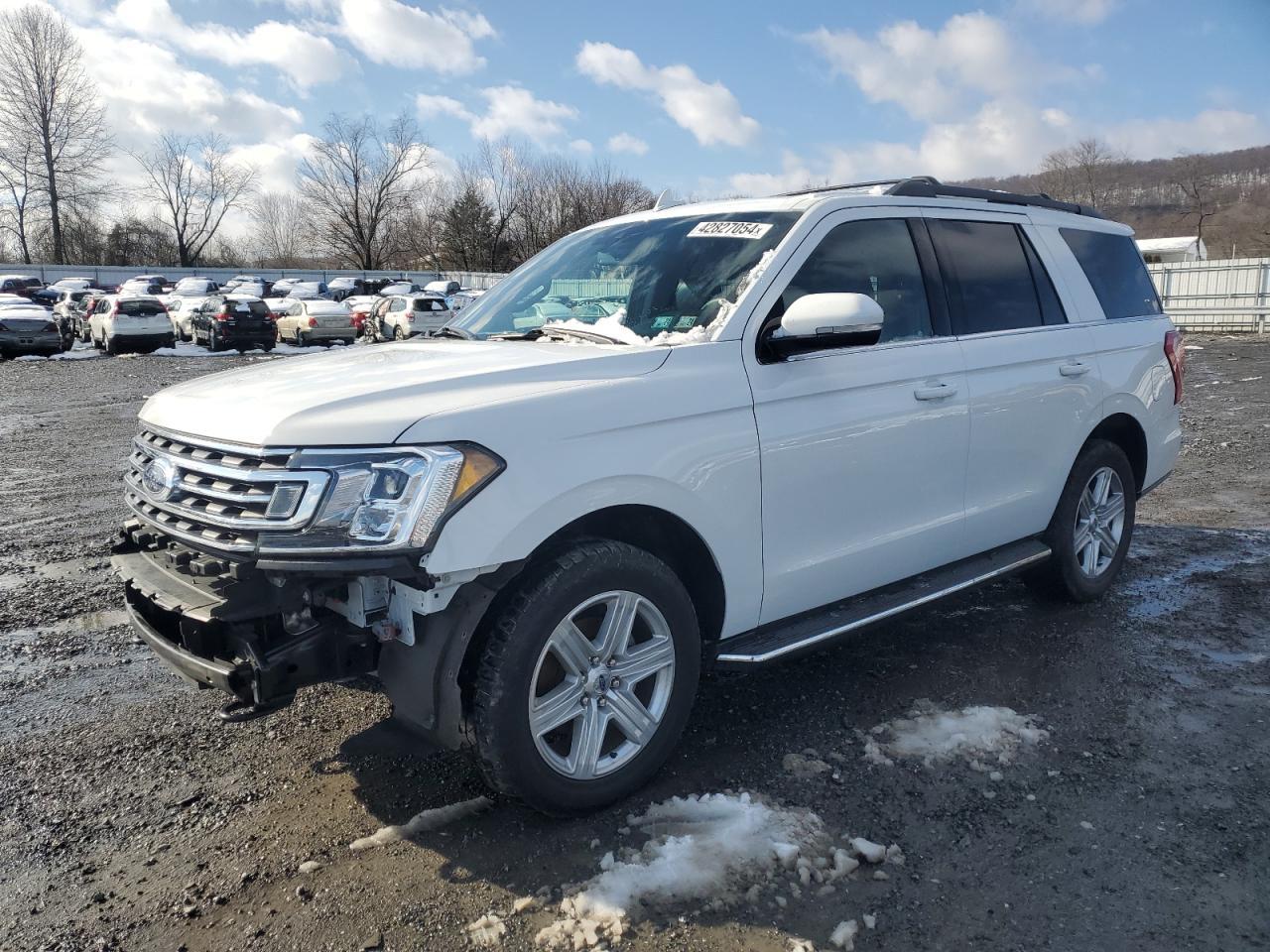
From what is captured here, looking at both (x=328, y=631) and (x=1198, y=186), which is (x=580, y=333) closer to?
(x=328, y=631)

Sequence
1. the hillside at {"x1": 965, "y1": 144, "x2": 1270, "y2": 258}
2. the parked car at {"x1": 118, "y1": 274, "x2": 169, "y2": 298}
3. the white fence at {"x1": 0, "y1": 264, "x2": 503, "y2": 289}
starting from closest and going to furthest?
the parked car at {"x1": 118, "y1": 274, "x2": 169, "y2": 298}
the white fence at {"x1": 0, "y1": 264, "x2": 503, "y2": 289}
the hillside at {"x1": 965, "y1": 144, "x2": 1270, "y2": 258}

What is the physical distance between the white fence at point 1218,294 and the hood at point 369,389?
1082 inches

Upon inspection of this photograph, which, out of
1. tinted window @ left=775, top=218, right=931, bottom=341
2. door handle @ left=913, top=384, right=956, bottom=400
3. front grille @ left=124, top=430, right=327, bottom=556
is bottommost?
front grille @ left=124, top=430, right=327, bottom=556

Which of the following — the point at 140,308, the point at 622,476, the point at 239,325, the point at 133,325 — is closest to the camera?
the point at 622,476

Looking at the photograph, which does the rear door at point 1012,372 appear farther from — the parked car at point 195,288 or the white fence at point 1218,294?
the parked car at point 195,288

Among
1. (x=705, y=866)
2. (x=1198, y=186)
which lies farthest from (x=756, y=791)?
(x=1198, y=186)

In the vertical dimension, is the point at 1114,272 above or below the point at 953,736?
above

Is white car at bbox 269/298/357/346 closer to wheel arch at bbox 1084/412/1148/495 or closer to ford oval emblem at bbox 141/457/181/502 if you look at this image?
wheel arch at bbox 1084/412/1148/495

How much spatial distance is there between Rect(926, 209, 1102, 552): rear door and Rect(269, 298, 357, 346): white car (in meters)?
28.8

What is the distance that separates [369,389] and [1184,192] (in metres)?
95.8

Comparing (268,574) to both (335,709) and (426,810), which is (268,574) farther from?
(335,709)

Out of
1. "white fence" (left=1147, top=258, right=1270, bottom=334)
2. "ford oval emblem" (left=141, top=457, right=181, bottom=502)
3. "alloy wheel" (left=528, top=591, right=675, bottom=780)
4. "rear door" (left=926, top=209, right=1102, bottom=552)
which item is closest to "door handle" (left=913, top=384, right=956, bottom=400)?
"rear door" (left=926, top=209, right=1102, bottom=552)

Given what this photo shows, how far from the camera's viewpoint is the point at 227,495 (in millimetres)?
2688

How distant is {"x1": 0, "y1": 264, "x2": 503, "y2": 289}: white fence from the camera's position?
2432 inches
